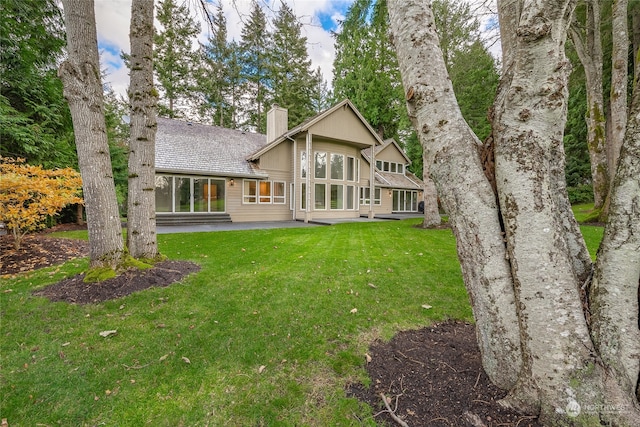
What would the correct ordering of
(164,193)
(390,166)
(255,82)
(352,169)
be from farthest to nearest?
(255,82) → (390,166) → (352,169) → (164,193)

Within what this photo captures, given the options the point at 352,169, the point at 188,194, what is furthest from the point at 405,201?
the point at 188,194

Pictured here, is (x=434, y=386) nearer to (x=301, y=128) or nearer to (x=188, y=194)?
(x=301, y=128)

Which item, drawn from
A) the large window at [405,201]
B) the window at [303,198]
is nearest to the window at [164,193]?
the window at [303,198]

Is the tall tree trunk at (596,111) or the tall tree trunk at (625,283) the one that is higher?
the tall tree trunk at (596,111)

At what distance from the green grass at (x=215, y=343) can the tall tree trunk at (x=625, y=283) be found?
1332 mm

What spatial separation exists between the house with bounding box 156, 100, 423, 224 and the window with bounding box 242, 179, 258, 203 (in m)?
0.05

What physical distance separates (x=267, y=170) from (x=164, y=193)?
5.21 m

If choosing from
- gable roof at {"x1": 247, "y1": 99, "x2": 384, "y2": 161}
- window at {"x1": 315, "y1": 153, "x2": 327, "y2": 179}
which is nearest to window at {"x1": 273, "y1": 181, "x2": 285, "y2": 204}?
gable roof at {"x1": 247, "y1": 99, "x2": 384, "y2": 161}

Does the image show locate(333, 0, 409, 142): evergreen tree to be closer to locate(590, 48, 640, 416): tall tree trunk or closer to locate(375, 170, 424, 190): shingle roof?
locate(375, 170, 424, 190): shingle roof

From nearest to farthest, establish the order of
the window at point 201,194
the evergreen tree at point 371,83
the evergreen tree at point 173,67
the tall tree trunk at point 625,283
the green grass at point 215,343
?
1. the tall tree trunk at point 625,283
2. the green grass at point 215,343
3. the window at point 201,194
4. the evergreen tree at point 371,83
5. the evergreen tree at point 173,67

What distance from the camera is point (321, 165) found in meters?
15.9

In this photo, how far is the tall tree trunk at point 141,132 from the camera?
484 cm

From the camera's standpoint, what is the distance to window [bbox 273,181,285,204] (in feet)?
50.8

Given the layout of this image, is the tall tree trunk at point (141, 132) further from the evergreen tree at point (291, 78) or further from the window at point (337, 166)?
the evergreen tree at point (291, 78)
